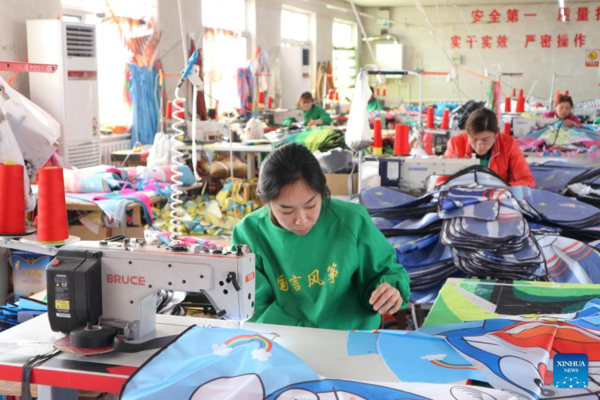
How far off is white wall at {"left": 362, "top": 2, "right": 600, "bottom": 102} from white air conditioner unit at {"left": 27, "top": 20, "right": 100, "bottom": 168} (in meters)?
11.4

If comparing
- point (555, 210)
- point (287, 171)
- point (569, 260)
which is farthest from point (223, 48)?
point (287, 171)

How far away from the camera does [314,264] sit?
1972 millimetres

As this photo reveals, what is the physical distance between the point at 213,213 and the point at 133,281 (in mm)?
4399

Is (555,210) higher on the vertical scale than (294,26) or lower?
lower

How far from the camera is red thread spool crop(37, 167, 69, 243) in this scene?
70.5 inches

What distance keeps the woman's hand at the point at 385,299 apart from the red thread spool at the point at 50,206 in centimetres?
86

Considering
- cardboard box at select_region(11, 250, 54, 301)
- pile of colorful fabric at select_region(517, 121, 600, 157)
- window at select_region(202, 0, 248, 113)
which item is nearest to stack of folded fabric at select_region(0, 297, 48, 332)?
cardboard box at select_region(11, 250, 54, 301)

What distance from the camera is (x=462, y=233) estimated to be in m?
2.87

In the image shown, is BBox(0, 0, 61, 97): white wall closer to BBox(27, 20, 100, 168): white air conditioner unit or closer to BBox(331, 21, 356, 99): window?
BBox(27, 20, 100, 168): white air conditioner unit

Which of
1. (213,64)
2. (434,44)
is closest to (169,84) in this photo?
(213,64)

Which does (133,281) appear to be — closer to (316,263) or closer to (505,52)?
(316,263)

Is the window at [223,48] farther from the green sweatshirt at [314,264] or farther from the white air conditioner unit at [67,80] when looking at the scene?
the green sweatshirt at [314,264]

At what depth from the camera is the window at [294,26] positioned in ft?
44.6

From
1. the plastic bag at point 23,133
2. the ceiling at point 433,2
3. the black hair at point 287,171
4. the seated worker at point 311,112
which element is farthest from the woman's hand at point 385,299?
the ceiling at point 433,2
